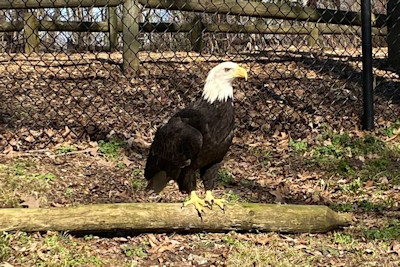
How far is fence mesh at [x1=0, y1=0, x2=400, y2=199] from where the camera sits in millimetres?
5562

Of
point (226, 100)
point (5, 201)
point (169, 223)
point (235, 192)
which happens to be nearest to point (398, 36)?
point (235, 192)

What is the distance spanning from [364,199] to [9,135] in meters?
3.32

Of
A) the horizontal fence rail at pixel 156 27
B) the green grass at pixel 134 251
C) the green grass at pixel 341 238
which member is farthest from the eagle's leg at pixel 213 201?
the horizontal fence rail at pixel 156 27

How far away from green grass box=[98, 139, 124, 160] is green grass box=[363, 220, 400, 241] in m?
2.37

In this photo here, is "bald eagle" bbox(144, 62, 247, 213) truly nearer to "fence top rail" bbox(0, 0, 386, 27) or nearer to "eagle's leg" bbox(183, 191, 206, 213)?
"eagle's leg" bbox(183, 191, 206, 213)

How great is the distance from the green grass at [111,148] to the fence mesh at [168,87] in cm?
11

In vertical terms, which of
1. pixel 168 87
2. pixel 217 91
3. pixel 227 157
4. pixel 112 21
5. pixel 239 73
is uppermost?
pixel 112 21

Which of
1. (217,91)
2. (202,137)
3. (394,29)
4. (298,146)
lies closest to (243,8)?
(298,146)

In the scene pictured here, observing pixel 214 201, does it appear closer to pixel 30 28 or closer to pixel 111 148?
pixel 111 148

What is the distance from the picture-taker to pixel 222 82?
367cm

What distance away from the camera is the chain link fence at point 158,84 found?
5.62 metres

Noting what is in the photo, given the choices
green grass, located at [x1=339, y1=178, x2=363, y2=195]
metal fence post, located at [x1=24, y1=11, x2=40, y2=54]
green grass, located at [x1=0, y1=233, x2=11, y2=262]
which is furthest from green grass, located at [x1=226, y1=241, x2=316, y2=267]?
metal fence post, located at [x1=24, y1=11, x2=40, y2=54]

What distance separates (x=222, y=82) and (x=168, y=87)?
2.74 meters

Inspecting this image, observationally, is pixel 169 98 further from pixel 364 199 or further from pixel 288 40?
pixel 288 40
